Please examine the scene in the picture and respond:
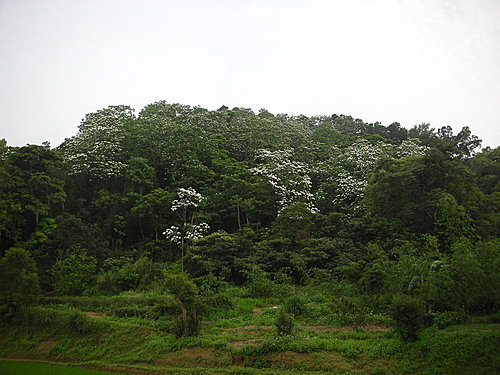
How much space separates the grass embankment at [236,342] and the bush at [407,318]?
0.73 ft

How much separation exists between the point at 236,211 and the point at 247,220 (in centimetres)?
140

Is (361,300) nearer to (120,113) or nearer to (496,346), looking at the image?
(496,346)

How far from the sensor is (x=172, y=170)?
25125 millimetres

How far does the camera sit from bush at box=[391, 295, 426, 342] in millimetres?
9156

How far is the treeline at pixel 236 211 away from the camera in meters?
16.8

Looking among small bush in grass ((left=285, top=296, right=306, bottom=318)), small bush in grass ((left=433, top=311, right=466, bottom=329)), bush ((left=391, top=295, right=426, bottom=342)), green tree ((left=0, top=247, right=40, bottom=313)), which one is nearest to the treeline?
green tree ((left=0, top=247, right=40, bottom=313))

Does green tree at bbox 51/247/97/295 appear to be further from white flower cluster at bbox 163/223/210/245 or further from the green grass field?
the green grass field

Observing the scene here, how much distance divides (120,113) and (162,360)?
2491 centimetres

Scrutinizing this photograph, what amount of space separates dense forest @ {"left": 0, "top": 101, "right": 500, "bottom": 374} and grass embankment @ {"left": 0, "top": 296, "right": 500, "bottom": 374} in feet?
2.30

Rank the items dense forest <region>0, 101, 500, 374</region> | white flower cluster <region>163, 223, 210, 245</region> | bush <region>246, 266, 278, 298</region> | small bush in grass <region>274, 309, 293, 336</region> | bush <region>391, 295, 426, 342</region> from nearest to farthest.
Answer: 1. bush <region>391, 295, 426, 342</region>
2. small bush in grass <region>274, 309, 293, 336</region>
3. dense forest <region>0, 101, 500, 374</region>
4. bush <region>246, 266, 278, 298</region>
5. white flower cluster <region>163, 223, 210, 245</region>

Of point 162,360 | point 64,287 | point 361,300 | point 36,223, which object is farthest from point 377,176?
point 36,223

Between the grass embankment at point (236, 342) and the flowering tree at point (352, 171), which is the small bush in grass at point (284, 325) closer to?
the grass embankment at point (236, 342)

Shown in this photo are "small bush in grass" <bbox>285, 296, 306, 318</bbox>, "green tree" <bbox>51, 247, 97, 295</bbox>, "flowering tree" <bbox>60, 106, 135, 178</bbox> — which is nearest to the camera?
"small bush in grass" <bbox>285, 296, 306, 318</bbox>

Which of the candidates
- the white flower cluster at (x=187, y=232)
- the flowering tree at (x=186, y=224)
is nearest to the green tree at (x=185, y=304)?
the flowering tree at (x=186, y=224)
